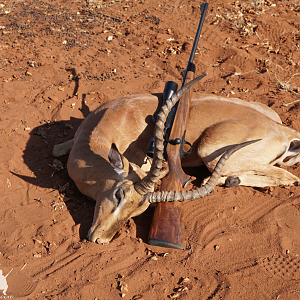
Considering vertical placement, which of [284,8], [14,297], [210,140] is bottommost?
[14,297]

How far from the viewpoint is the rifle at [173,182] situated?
4.03 meters

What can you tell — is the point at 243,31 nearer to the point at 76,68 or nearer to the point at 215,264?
the point at 76,68

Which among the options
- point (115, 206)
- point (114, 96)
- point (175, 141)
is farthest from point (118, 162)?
point (114, 96)

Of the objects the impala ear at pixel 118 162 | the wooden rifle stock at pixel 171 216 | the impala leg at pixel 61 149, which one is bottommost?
the impala leg at pixel 61 149

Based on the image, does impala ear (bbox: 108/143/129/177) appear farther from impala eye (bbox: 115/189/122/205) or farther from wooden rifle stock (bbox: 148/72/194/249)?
wooden rifle stock (bbox: 148/72/194/249)

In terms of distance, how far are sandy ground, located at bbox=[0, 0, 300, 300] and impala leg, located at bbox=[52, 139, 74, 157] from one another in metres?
0.12

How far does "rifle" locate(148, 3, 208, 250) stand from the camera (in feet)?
13.2

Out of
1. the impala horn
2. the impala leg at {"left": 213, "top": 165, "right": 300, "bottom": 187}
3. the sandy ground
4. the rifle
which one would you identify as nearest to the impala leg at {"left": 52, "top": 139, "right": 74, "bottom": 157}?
the sandy ground

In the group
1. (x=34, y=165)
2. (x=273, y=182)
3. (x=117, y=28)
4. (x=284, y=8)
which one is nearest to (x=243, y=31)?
(x=284, y=8)

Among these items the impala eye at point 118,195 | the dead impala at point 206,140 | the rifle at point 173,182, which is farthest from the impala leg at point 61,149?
the impala eye at point 118,195

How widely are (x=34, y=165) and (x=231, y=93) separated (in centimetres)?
495

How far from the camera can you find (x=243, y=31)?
9.75m

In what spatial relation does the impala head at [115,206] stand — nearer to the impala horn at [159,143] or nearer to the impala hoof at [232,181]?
the impala horn at [159,143]

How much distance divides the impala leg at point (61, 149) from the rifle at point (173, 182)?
198 cm
